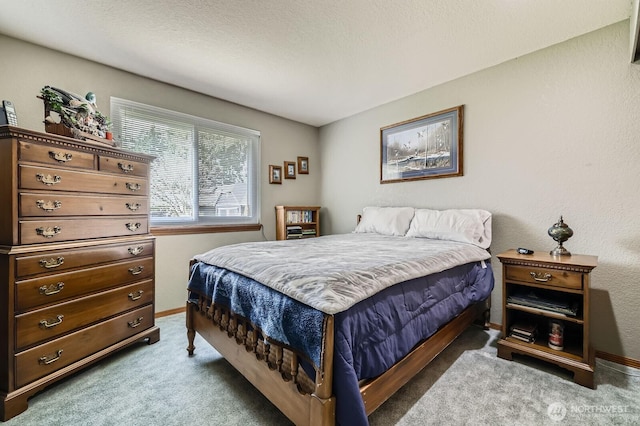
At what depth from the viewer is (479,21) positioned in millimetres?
1891

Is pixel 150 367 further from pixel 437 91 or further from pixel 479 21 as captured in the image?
pixel 437 91

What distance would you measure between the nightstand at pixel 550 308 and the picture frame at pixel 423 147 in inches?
46.3

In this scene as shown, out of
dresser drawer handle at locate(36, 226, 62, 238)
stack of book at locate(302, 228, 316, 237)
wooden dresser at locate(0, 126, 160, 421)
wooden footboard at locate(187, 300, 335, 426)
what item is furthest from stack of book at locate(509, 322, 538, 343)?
dresser drawer handle at locate(36, 226, 62, 238)

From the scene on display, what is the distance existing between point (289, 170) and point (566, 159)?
119 inches

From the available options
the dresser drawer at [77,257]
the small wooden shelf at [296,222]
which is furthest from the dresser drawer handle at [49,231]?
the small wooden shelf at [296,222]

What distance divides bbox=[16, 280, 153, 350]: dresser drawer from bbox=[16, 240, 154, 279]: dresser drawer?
0.22 m

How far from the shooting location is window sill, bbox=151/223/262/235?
278 centimetres

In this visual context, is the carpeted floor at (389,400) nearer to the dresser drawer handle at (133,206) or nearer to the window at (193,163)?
the dresser drawer handle at (133,206)

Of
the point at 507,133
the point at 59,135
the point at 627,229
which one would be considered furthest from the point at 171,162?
the point at 627,229

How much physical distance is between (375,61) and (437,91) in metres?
0.90

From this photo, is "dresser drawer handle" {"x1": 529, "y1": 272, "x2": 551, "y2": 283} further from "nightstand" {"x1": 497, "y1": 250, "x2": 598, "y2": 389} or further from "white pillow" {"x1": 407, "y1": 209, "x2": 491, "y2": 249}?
"white pillow" {"x1": 407, "y1": 209, "x2": 491, "y2": 249}

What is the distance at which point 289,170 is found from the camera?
13.0 feet

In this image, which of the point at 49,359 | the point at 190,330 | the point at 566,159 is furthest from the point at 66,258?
the point at 566,159

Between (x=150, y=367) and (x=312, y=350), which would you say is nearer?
(x=312, y=350)
